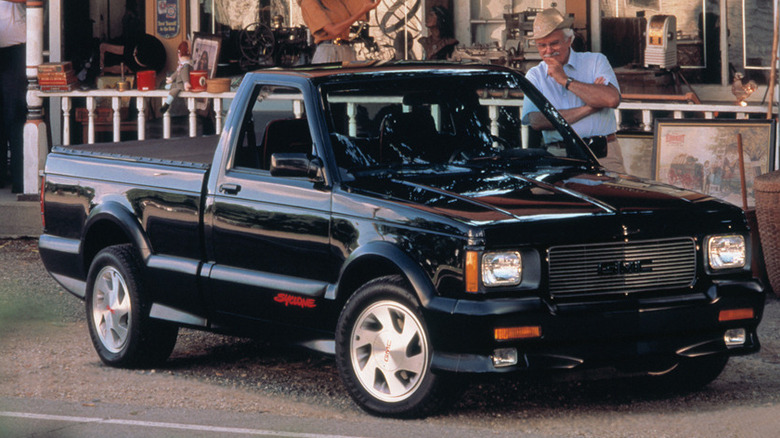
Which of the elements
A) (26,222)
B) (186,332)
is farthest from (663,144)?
(26,222)

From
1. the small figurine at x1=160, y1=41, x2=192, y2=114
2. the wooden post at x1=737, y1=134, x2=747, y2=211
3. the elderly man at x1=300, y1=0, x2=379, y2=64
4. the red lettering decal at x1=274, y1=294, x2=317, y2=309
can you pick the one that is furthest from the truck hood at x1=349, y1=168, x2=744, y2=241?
the small figurine at x1=160, y1=41, x2=192, y2=114

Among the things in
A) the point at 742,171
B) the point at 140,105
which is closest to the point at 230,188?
the point at 742,171

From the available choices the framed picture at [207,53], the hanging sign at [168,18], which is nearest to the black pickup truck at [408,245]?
the framed picture at [207,53]

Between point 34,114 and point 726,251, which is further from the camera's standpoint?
point 34,114

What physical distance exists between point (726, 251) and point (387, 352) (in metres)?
1.55

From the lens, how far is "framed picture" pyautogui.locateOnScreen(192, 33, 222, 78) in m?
14.4

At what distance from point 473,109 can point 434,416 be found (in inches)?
66.0

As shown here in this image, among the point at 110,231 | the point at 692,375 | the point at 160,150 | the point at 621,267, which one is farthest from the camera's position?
the point at 160,150

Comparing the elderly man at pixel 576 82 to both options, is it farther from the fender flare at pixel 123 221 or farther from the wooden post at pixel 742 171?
the fender flare at pixel 123 221

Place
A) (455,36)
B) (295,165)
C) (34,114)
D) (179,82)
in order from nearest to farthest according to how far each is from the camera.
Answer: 1. (295,165)
2. (179,82)
3. (34,114)
4. (455,36)

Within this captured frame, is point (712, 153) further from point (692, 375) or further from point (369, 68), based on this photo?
point (369, 68)

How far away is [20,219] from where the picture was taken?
1245 cm

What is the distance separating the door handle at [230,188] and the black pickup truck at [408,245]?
0.04 feet

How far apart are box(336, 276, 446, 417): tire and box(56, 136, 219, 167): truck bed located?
1.67m
